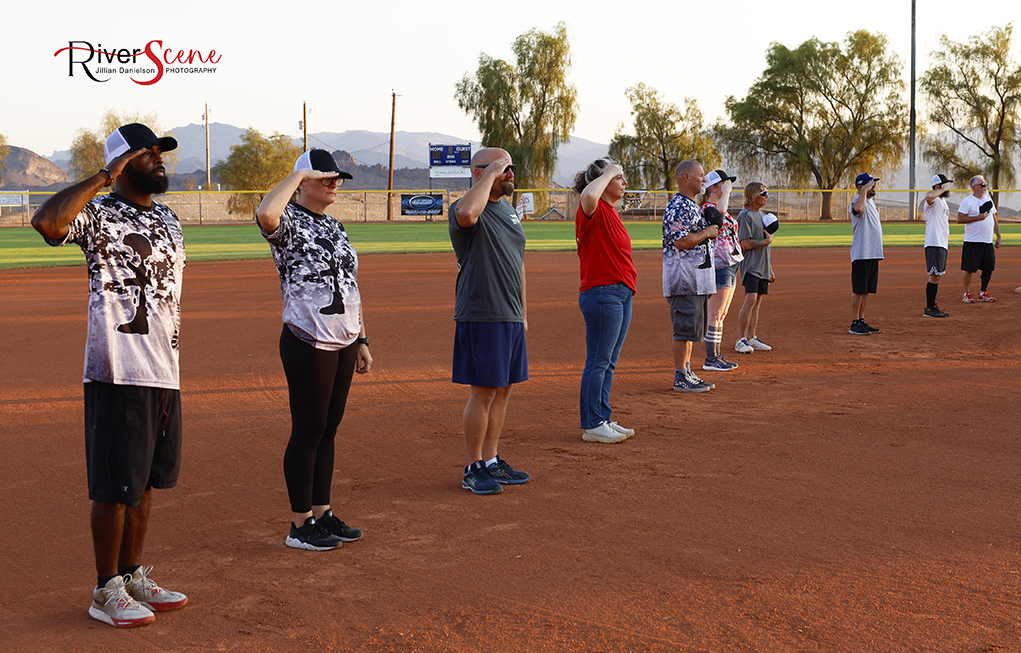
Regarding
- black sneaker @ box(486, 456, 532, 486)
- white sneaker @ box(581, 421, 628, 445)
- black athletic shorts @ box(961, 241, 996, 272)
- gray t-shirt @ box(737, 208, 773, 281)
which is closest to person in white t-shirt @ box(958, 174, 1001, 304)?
black athletic shorts @ box(961, 241, 996, 272)

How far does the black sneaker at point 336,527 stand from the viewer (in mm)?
4742

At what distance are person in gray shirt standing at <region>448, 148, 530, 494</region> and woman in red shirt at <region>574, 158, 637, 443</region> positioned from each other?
120cm

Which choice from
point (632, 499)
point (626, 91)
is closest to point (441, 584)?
point (632, 499)

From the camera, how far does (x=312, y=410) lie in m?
4.52

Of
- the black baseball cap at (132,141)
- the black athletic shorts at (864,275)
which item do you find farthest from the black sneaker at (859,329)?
the black baseball cap at (132,141)

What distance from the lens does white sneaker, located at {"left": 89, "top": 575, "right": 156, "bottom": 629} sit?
3.75 meters

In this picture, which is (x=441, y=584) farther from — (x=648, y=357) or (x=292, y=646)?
(x=648, y=357)

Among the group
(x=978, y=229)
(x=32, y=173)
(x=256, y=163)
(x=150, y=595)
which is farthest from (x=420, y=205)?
(x=32, y=173)

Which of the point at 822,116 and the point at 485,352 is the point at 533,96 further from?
the point at 485,352

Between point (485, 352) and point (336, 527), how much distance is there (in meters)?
1.38

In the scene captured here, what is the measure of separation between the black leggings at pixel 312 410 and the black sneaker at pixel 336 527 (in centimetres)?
8

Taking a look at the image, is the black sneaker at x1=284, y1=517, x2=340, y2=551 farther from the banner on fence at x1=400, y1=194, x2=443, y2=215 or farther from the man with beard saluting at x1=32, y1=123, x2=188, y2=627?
the banner on fence at x1=400, y1=194, x2=443, y2=215

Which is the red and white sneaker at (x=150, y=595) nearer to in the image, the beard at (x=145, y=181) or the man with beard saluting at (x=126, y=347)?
the man with beard saluting at (x=126, y=347)

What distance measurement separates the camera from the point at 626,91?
2874 inches
